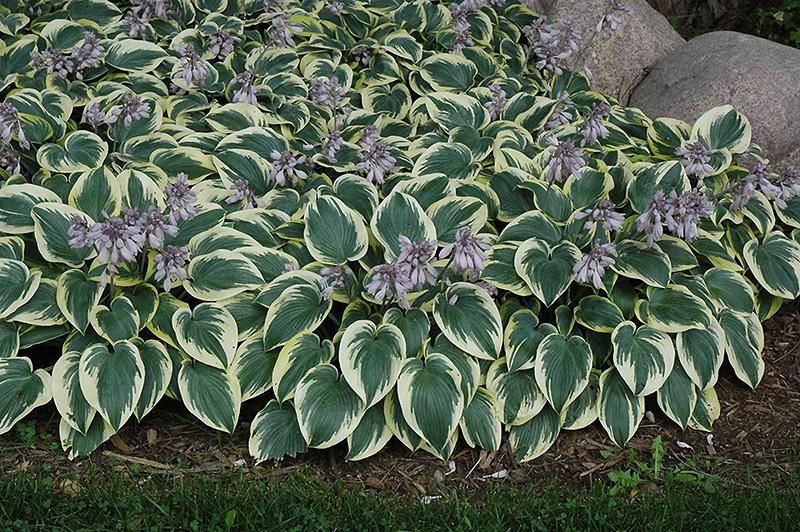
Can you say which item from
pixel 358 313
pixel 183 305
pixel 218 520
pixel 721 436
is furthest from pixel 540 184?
pixel 218 520

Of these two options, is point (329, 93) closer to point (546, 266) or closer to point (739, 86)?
point (546, 266)

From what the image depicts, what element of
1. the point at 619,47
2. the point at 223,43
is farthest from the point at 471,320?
the point at 619,47

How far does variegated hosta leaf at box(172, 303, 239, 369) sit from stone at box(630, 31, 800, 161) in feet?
9.39

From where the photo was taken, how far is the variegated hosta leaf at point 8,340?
3730 millimetres

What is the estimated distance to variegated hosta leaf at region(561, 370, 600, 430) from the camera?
3838 millimetres

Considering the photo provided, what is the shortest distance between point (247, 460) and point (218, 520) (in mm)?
439

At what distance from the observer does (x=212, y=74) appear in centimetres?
507

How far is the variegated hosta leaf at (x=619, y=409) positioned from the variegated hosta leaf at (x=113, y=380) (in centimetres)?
178

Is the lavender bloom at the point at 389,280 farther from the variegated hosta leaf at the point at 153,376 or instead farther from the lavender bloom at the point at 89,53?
the lavender bloom at the point at 89,53

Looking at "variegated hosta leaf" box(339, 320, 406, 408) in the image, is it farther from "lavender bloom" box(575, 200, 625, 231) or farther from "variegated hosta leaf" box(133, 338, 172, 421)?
"lavender bloom" box(575, 200, 625, 231)

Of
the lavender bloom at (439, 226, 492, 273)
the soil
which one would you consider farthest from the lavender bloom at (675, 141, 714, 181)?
the lavender bloom at (439, 226, 492, 273)

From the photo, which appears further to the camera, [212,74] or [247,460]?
[212,74]

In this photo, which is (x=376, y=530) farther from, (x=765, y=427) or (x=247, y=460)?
(x=765, y=427)

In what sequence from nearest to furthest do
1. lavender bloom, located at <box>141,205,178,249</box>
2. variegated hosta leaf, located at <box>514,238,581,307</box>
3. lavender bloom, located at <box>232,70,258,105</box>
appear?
lavender bloom, located at <box>141,205,178,249</box> → variegated hosta leaf, located at <box>514,238,581,307</box> → lavender bloom, located at <box>232,70,258,105</box>
